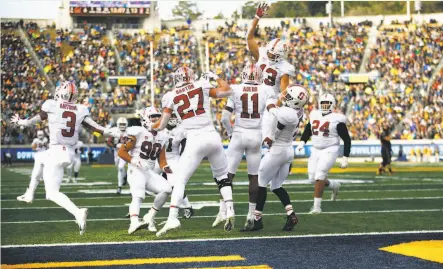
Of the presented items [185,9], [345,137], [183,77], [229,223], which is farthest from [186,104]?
[185,9]

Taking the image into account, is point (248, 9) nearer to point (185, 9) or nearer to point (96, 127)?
point (185, 9)

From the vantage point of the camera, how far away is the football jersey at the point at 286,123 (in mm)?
9191

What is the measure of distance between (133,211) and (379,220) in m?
3.22

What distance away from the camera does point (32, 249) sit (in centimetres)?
783

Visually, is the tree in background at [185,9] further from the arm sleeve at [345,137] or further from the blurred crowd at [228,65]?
the arm sleeve at [345,137]

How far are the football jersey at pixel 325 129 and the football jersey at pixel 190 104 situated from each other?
385 centimetres

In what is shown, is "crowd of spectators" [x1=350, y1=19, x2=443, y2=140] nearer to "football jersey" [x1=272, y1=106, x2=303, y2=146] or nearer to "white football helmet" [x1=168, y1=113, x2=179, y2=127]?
"white football helmet" [x1=168, y1=113, x2=179, y2=127]

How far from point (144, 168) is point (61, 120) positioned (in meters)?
1.25

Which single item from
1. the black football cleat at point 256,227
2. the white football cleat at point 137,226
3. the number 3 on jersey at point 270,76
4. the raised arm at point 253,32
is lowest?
the black football cleat at point 256,227

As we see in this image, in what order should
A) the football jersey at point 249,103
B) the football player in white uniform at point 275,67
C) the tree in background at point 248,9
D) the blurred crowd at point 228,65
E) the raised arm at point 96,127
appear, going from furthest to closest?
the tree in background at point 248,9 < the blurred crowd at point 228,65 < the football player in white uniform at point 275,67 < the raised arm at point 96,127 < the football jersey at point 249,103

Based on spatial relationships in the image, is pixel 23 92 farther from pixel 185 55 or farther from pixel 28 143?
pixel 185 55

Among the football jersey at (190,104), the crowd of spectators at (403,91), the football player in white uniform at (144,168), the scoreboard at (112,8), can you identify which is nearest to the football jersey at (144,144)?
the football player in white uniform at (144,168)

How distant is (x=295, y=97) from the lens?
363 inches

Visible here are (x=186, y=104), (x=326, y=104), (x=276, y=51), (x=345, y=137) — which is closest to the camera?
(x=186, y=104)
